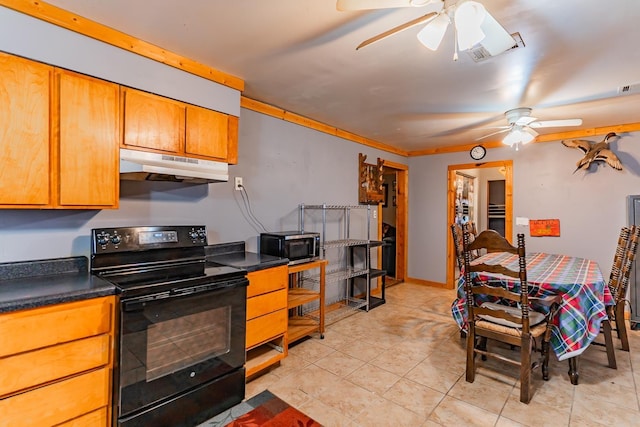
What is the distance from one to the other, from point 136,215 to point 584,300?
3.22m

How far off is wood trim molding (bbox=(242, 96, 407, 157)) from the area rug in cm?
244

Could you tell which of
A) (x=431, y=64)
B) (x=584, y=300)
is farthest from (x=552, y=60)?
A: (x=584, y=300)

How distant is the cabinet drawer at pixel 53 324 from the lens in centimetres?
134

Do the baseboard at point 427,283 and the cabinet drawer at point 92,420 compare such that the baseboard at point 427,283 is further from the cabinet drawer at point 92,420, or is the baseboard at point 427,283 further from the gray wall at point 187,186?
the cabinet drawer at point 92,420

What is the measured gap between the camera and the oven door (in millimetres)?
1633

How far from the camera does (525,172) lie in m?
4.50

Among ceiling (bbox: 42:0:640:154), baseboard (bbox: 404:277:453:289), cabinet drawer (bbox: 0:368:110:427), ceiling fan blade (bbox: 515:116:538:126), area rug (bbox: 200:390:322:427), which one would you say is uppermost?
ceiling (bbox: 42:0:640:154)

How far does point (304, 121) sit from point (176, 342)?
8.55 feet

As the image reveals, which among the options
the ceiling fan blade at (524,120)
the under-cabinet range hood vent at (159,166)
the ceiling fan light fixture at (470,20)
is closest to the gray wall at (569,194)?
the ceiling fan blade at (524,120)

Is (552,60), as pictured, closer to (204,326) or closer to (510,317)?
(510,317)

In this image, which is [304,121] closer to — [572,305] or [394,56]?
[394,56]

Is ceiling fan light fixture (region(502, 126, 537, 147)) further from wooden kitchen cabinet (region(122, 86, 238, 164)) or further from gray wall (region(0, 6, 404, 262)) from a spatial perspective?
wooden kitchen cabinet (region(122, 86, 238, 164))

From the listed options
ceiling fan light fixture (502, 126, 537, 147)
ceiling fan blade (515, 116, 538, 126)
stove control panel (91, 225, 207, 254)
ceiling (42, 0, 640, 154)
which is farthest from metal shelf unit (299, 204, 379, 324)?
ceiling fan blade (515, 116, 538, 126)

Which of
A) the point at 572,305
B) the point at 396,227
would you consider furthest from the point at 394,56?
the point at 396,227
